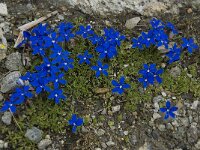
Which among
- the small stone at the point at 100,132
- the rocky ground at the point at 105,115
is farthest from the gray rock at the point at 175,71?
the small stone at the point at 100,132

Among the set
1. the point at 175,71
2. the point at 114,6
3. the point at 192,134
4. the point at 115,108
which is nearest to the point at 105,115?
the point at 115,108

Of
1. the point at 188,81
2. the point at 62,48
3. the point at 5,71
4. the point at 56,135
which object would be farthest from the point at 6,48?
the point at 188,81

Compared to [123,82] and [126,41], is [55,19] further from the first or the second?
[123,82]

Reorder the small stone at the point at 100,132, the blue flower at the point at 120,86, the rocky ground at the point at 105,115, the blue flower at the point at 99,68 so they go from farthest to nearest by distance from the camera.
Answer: the blue flower at the point at 99,68 < the blue flower at the point at 120,86 < the small stone at the point at 100,132 < the rocky ground at the point at 105,115

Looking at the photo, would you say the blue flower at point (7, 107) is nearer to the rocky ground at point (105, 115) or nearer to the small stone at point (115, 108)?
the rocky ground at point (105, 115)

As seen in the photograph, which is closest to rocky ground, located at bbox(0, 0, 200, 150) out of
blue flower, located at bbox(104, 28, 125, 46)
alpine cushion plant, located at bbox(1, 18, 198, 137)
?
alpine cushion plant, located at bbox(1, 18, 198, 137)

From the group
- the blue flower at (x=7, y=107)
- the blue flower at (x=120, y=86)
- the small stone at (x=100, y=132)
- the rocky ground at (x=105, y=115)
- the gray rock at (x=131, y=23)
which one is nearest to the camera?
the blue flower at (x=7, y=107)
